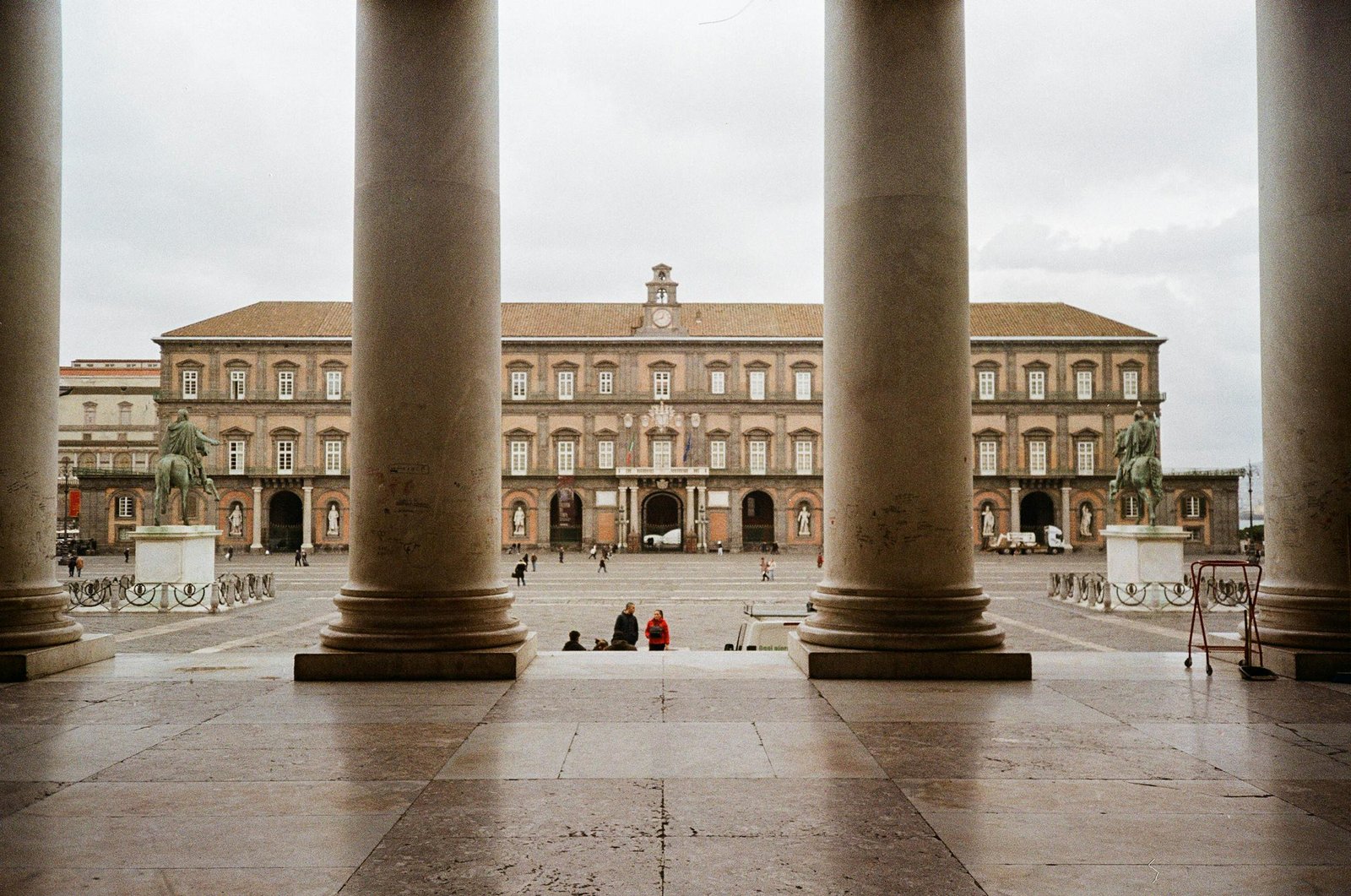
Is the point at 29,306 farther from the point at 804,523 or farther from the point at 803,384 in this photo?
the point at 803,384

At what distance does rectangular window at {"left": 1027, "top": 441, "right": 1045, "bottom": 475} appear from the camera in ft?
242

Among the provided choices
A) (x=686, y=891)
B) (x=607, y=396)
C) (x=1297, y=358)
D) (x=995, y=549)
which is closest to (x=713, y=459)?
(x=607, y=396)

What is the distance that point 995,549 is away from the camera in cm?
6788

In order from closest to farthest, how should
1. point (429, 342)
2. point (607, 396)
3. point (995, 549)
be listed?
point (429, 342) < point (995, 549) < point (607, 396)

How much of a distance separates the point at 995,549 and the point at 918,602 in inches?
2476

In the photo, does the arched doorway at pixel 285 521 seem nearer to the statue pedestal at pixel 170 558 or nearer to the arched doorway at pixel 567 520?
the arched doorway at pixel 567 520

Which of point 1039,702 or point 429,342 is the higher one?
point 429,342

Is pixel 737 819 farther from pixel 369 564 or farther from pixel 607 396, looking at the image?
pixel 607 396

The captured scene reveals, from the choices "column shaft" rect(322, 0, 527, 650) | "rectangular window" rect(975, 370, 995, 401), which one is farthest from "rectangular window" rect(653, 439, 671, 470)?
"column shaft" rect(322, 0, 527, 650)

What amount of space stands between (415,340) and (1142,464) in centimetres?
2233

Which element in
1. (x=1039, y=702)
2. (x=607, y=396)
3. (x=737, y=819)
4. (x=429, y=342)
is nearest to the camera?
(x=737, y=819)

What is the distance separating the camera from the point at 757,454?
7419 cm

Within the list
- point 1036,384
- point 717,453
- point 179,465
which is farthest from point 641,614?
point 1036,384

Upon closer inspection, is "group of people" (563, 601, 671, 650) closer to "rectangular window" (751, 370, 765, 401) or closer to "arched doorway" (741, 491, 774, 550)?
"arched doorway" (741, 491, 774, 550)
